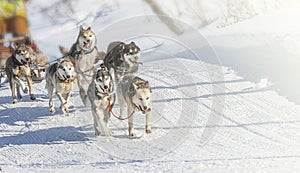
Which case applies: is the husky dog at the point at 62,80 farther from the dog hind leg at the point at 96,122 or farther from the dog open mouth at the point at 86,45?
the dog hind leg at the point at 96,122

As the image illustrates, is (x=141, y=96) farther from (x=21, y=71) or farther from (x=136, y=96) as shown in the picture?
(x=21, y=71)

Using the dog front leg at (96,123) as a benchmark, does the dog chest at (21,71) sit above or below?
above

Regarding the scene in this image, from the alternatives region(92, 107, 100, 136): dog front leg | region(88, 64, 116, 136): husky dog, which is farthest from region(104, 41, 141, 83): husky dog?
region(92, 107, 100, 136): dog front leg

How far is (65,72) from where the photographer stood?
316 inches

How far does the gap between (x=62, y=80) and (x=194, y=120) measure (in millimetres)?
2249

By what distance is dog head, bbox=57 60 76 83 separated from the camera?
8.02 m

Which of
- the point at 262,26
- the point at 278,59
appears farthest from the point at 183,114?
the point at 262,26

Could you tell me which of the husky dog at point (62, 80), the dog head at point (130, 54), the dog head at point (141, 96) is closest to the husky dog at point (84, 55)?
the husky dog at point (62, 80)

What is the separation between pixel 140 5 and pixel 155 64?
10.1m

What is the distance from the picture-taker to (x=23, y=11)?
14.8 metres

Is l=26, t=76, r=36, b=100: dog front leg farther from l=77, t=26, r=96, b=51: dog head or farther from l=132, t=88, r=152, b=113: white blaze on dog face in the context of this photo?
l=132, t=88, r=152, b=113: white blaze on dog face

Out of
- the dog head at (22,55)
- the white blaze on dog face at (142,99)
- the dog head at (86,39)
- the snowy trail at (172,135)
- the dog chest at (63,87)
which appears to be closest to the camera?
the snowy trail at (172,135)

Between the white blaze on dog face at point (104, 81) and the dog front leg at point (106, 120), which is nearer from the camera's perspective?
the white blaze on dog face at point (104, 81)

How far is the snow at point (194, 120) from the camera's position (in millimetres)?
6586
